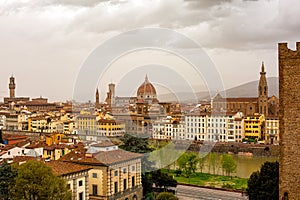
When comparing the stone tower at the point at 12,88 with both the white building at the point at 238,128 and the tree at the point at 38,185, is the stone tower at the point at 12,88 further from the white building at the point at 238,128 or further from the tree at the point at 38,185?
the tree at the point at 38,185

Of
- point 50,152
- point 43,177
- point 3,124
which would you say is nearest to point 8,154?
point 50,152

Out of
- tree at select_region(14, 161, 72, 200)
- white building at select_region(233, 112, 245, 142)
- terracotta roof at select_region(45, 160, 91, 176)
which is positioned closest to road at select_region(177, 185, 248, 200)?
terracotta roof at select_region(45, 160, 91, 176)

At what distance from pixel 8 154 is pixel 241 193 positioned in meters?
8.18

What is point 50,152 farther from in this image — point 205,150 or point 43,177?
point 205,150

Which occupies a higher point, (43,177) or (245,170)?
(43,177)

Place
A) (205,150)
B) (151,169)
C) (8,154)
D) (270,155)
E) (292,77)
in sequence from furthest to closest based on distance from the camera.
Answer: (205,150), (270,155), (8,154), (151,169), (292,77)

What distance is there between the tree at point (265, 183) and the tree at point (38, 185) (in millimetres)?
4640

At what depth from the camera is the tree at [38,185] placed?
26.5 ft

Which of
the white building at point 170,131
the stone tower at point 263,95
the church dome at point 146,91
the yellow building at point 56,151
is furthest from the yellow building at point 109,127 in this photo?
the stone tower at point 263,95

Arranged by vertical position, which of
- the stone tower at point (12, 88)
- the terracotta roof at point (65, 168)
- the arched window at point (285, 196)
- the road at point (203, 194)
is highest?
the stone tower at point (12, 88)

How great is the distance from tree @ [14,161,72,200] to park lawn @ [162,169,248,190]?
7802 millimetres

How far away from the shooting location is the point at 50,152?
14.8 m

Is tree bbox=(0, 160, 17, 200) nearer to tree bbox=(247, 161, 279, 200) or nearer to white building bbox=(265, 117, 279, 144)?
tree bbox=(247, 161, 279, 200)

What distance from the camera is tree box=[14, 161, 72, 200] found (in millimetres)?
8086
